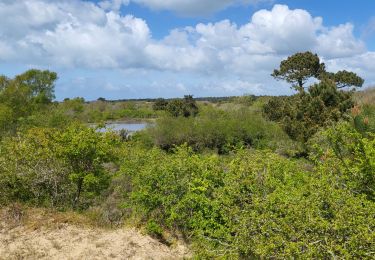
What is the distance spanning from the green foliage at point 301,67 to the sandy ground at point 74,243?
132 ft

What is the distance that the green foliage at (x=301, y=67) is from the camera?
1841 inches

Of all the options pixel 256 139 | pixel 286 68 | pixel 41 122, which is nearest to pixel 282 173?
pixel 41 122

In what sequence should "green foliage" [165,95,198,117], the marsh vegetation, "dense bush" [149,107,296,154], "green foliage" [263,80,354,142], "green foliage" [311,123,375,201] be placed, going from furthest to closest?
"green foliage" [165,95,198,117], "dense bush" [149,107,296,154], "green foliage" [263,80,354,142], "green foliage" [311,123,375,201], the marsh vegetation

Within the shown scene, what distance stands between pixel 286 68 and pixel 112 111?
4750cm

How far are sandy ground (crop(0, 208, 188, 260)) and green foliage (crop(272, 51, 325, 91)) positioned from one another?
4012cm

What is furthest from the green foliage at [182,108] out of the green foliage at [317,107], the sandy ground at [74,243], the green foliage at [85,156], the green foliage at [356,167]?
the green foliage at [356,167]

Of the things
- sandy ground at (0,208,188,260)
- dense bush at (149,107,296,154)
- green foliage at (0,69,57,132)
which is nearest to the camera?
sandy ground at (0,208,188,260)

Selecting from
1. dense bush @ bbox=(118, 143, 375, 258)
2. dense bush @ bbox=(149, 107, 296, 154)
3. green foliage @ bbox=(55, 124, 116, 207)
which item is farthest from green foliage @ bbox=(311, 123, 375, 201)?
dense bush @ bbox=(149, 107, 296, 154)

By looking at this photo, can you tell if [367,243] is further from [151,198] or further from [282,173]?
[151,198]

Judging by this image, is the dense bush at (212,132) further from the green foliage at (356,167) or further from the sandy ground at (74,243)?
the green foliage at (356,167)

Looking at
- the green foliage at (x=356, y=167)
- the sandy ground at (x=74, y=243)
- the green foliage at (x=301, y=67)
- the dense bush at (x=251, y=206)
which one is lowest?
the sandy ground at (x=74, y=243)

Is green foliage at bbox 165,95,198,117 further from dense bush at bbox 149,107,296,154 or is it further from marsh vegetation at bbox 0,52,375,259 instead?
marsh vegetation at bbox 0,52,375,259

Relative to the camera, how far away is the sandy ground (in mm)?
9250

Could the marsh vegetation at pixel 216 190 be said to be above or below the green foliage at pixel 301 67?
below
